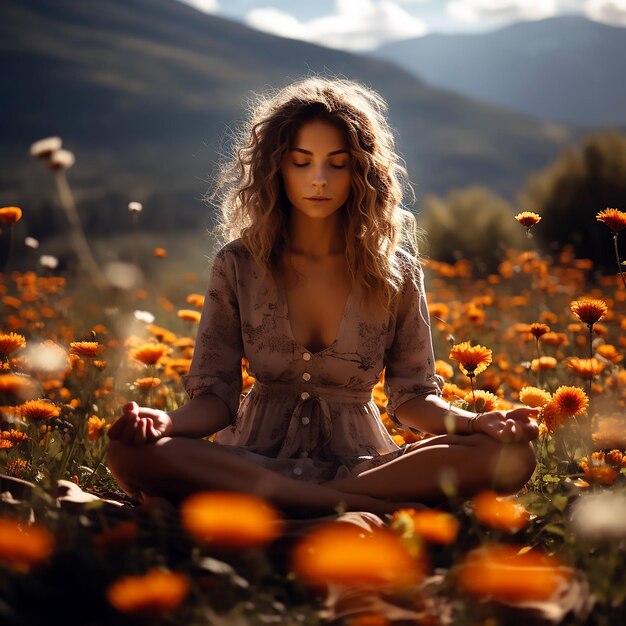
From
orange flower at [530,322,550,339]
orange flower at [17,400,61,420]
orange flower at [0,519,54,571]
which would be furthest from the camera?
orange flower at [530,322,550,339]

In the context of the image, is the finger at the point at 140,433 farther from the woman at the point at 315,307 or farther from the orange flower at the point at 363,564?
the orange flower at the point at 363,564

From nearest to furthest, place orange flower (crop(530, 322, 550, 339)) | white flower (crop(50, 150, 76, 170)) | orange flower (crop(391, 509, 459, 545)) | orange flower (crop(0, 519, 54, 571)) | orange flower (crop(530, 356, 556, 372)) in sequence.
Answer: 1. orange flower (crop(0, 519, 54, 571))
2. orange flower (crop(391, 509, 459, 545))
3. white flower (crop(50, 150, 76, 170))
4. orange flower (crop(530, 322, 550, 339))
5. orange flower (crop(530, 356, 556, 372))

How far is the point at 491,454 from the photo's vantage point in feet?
7.13

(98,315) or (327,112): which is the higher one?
(327,112)

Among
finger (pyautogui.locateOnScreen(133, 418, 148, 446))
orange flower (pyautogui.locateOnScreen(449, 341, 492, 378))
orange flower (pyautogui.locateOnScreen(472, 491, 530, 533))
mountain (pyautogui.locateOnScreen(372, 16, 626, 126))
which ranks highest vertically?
mountain (pyautogui.locateOnScreen(372, 16, 626, 126))

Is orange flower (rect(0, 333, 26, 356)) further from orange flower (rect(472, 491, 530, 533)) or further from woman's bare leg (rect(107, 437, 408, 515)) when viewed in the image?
orange flower (rect(472, 491, 530, 533))

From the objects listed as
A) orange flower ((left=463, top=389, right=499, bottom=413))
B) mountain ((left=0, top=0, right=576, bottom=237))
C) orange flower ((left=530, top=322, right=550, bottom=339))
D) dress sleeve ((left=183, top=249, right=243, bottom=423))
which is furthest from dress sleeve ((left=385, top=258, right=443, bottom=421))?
mountain ((left=0, top=0, right=576, bottom=237))

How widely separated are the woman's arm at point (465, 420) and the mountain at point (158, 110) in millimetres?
12286

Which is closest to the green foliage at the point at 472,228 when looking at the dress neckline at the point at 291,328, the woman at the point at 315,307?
the woman at the point at 315,307

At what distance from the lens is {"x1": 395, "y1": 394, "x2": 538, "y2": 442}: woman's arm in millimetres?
2172

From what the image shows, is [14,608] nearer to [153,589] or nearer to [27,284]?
[153,589]

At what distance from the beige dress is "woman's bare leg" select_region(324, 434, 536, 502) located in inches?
8.5

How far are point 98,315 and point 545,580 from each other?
3456 mm

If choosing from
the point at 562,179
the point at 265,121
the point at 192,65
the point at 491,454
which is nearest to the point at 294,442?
the point at 491,454
